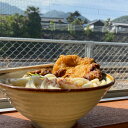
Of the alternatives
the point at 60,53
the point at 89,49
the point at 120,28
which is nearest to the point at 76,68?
the point at 89,49

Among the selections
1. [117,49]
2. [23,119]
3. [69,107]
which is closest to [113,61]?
[117,49]

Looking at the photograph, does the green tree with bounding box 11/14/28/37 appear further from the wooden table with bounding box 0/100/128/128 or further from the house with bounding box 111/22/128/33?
the wooden table with bounding box 0/100/128/128

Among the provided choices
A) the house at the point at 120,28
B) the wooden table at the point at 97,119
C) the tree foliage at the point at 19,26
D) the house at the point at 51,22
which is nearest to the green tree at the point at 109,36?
the house at the point at 120,28

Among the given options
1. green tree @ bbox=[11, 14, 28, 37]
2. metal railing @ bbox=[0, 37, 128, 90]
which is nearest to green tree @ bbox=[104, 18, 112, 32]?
green tree @ bbox=[11, 14, 28, 37]

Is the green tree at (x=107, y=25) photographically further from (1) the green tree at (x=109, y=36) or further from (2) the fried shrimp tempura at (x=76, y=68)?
(2) the fried shrimp tempura at (x=76, y=68)

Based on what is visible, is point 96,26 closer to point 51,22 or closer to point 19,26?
point 51,22

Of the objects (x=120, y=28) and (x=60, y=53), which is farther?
(x=120, y=28)

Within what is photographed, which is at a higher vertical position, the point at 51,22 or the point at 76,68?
the point at 51,22

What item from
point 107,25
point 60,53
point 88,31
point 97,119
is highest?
point 107,25
